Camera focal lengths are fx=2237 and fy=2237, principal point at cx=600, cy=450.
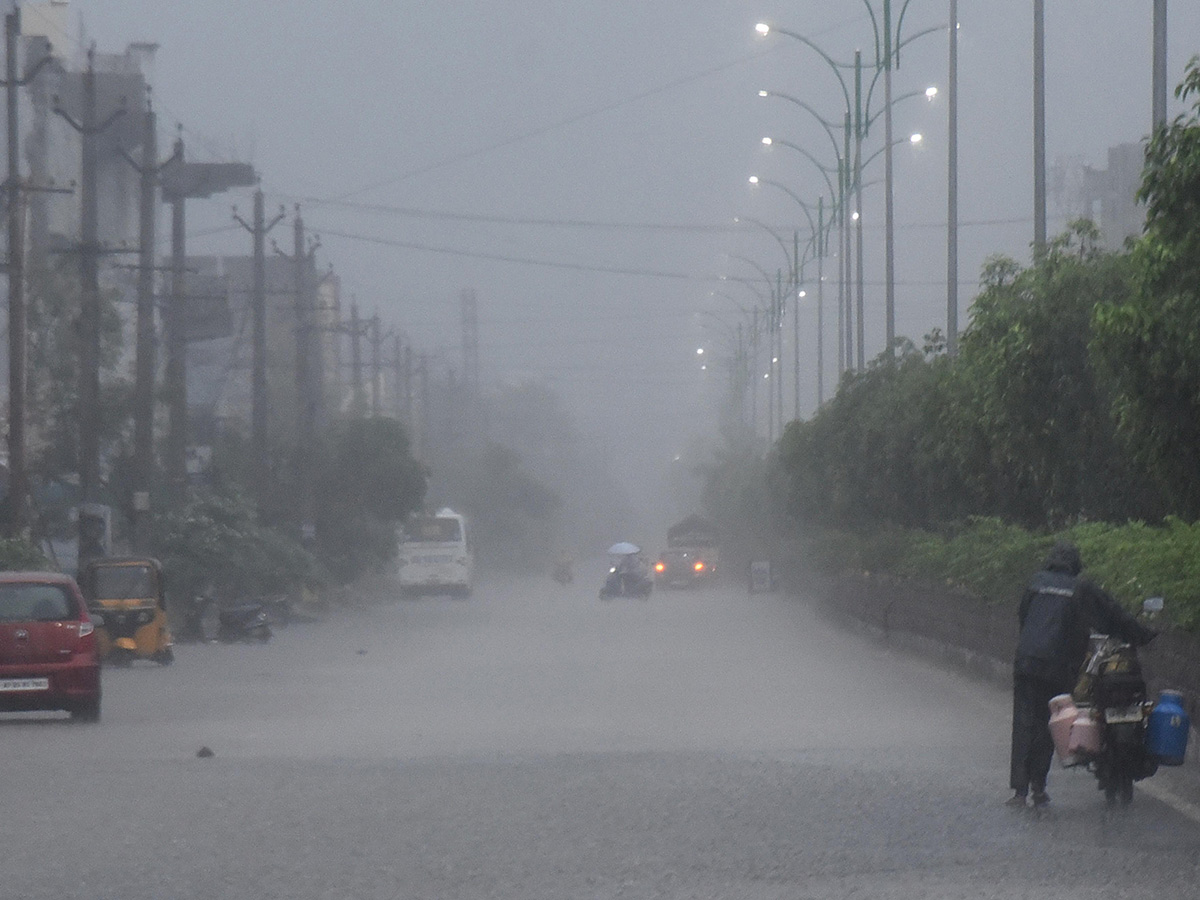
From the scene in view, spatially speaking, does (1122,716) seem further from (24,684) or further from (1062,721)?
(24,684)

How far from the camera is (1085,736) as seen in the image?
1227 cm

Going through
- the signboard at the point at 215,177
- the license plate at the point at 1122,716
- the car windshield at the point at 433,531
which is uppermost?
the signboard at the point at 215,177

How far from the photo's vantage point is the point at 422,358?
110812 mm

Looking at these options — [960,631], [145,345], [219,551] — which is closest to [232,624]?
[219,551]

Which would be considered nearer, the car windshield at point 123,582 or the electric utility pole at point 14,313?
the electric utility pole at point 14,313

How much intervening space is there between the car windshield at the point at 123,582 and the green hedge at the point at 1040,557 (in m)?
12.2

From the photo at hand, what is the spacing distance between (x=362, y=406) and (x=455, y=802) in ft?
210

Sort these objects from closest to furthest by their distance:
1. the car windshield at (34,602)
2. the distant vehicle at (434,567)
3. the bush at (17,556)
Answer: the car windshield at (34,602) → the bush at (17,556) → the distant vehicle at (434,567)

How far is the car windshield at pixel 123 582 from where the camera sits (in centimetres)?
3622

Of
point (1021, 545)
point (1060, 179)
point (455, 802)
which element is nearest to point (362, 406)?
point (1060, 179)

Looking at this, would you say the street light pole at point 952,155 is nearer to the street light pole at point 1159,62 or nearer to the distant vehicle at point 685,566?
the street light pole at point 1159,62

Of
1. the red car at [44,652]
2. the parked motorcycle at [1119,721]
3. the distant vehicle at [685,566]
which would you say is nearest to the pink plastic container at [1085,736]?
the parked motorcycle at [1119,721]

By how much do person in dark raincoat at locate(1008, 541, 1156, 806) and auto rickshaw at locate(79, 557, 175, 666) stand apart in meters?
24.1

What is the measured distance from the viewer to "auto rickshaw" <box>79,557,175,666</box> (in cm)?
3506
